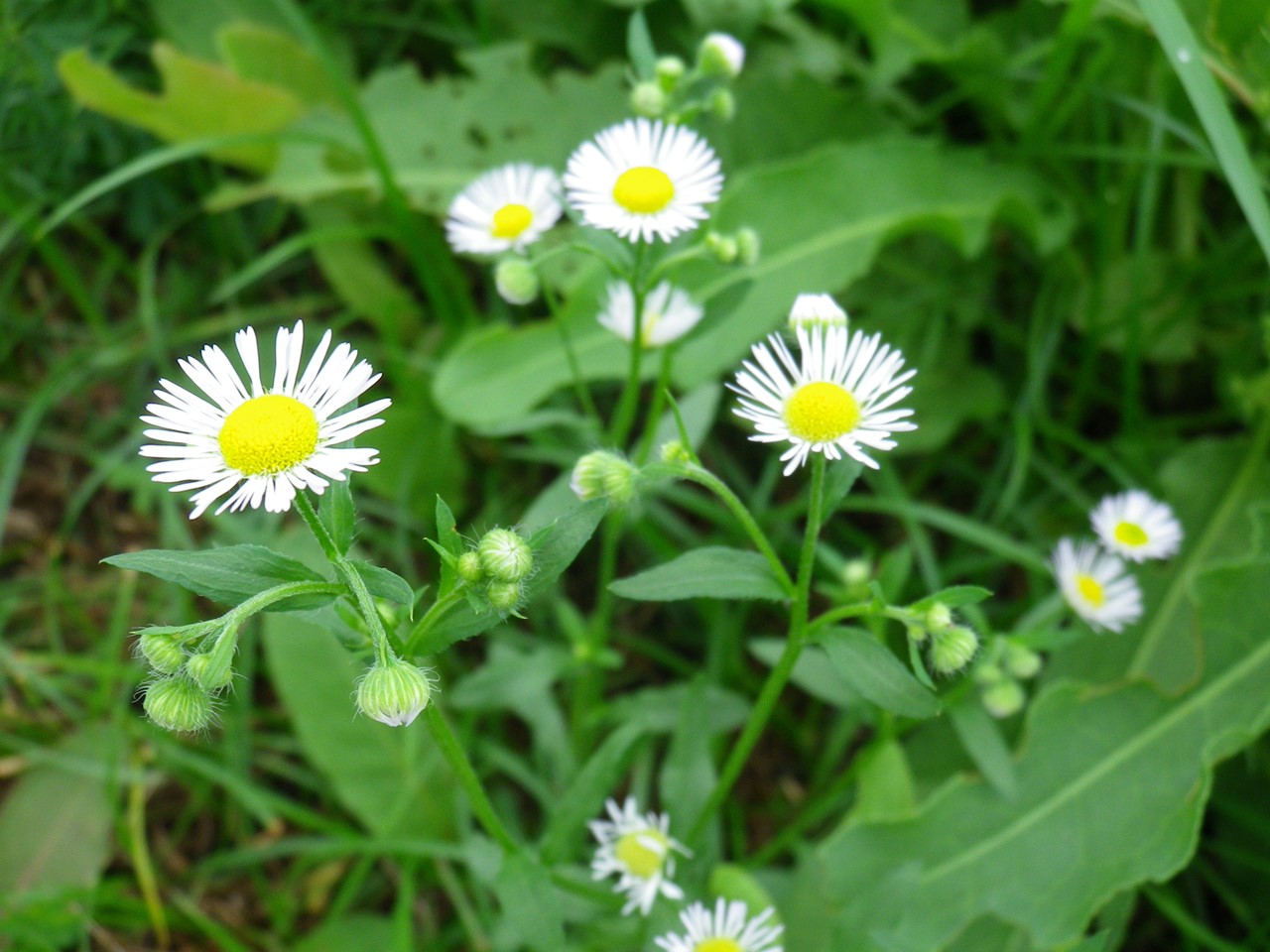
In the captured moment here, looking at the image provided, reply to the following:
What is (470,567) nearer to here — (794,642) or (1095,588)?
(794,642)

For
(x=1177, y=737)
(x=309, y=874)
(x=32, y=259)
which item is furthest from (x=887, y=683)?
(x=32, y=259)

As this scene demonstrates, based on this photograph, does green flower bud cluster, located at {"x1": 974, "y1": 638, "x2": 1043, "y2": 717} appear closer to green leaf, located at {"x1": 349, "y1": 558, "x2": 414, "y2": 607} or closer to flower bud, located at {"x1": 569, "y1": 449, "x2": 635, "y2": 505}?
flower bud, located at {"x1": 569, "y1": 449, "x2": 635, "y2": 505}

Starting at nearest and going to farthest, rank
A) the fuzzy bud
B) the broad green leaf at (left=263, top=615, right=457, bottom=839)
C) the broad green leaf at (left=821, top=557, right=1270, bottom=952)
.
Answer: the fuzzy bud, the broad green leaf at (left=821, top=557, right=1270, bottom=952), the broad green leaf at (left=263, top=615, right=457, bottom=839)

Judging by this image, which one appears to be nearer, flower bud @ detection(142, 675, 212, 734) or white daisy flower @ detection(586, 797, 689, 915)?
flower bud @ detection(142, 675, 212, 734)

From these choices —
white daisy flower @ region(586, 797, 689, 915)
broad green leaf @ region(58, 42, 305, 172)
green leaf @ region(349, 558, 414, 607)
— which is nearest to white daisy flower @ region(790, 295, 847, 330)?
green leaf @ region(349, 558, 414, 607)

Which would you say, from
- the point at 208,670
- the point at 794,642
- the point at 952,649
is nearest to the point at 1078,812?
the point at 952,649

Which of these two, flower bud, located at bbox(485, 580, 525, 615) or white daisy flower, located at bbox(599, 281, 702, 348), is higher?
white daisy flower, located at bbox(599, 281, 702, 348)

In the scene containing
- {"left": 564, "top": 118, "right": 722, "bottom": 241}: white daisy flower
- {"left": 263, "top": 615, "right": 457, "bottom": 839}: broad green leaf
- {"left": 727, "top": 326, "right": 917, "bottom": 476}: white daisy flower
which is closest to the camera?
{"left": 727, "top": 326, "right": 917, "bottom": 476}: white daisy flower
